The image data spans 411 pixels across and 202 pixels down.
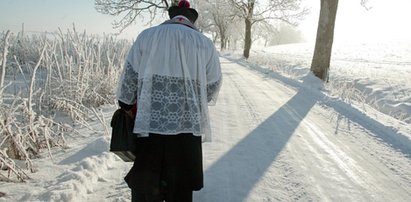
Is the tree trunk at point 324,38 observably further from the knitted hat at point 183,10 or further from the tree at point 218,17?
the tree at point 218,17

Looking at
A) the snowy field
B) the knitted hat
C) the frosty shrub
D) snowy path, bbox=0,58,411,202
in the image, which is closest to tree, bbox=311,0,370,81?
the snowy field

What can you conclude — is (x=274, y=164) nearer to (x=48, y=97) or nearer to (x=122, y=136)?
(x=122, y=136)

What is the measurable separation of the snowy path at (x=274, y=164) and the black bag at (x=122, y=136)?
0.92 metres

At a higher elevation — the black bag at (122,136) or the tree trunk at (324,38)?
the tree trunk at (324,38)

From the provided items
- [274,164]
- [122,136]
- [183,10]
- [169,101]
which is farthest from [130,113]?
[274,164]

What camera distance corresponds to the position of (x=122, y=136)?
7.33 ft

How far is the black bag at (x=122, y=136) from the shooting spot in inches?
87.6

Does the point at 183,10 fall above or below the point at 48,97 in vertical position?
above

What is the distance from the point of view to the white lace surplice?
220cm

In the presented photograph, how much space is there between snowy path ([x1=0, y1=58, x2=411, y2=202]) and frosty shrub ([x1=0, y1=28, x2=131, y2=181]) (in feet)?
1.01

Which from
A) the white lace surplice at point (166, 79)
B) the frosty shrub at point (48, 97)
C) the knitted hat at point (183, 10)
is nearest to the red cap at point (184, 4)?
the knitted hat at point (183, 10)

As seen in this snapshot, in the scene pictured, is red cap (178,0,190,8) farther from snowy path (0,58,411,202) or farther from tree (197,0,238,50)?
tree (197,0,238,50)

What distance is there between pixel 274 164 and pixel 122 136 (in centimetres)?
227

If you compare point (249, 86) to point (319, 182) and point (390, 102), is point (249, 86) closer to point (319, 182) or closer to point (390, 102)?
point (390, 102)
